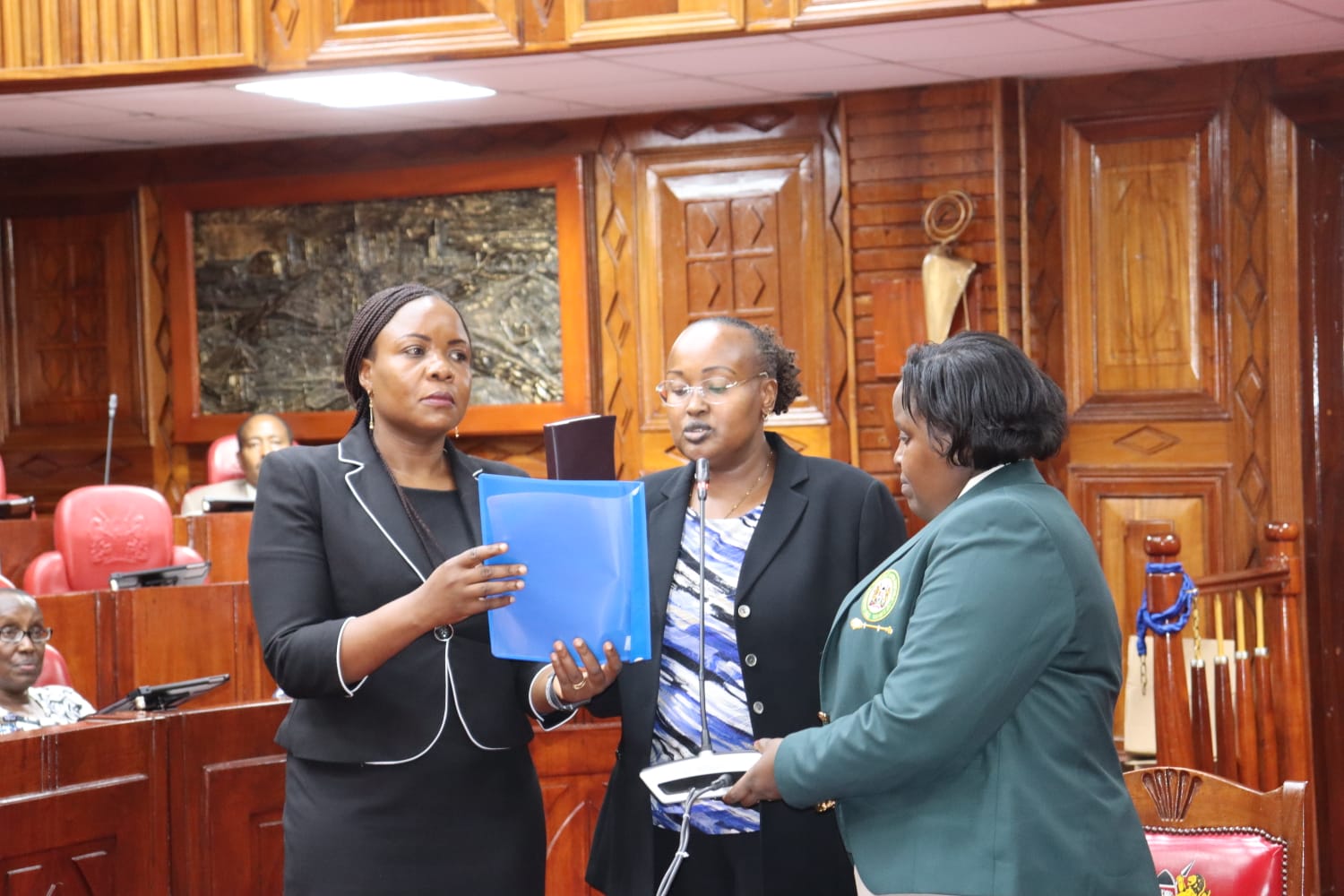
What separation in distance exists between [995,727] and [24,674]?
3.44 m

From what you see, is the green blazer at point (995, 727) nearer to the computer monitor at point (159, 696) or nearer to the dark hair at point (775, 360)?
the dark hair at point (775, 360)

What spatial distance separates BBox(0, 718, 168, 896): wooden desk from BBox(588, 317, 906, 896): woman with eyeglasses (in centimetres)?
121

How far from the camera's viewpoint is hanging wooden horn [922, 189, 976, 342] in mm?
6516

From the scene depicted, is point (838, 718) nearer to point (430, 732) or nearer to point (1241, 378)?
point (430, 732)

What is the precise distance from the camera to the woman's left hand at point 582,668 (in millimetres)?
2225

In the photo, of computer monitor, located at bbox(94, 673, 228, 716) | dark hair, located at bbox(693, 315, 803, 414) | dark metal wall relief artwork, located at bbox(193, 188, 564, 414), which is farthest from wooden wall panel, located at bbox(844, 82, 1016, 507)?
dark hair, located at bbox(693, 315, 803, 414)

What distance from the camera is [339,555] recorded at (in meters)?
2.34

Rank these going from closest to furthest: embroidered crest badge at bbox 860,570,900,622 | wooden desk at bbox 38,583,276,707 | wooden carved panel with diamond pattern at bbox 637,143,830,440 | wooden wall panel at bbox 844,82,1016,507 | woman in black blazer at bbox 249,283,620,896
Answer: embroidered crest badge at bbox 860,570,900,622, woman in black blazer at bbox 249,283,620,896, wooden desk at bbox 38,583,276,707, wooden wall panel at bbox 844,82,1016,507, wooden carved panel with diamond pattern at bbox 637,143,830,440

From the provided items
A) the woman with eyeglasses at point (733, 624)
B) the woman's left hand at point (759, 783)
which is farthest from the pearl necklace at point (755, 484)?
the woman's left hand at point (759, 783)

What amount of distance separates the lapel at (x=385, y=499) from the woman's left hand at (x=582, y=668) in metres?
0.26

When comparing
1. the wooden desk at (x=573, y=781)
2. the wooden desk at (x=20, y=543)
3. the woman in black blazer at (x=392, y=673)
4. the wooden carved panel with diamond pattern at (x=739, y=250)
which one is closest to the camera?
the woman in black blazer at (x=392, y=673)

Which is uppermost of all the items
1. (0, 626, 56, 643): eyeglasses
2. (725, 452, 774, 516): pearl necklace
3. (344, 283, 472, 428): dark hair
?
(344, 283, 472, 428): dark hair

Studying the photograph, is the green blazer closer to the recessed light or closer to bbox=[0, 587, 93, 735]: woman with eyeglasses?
bbox=[0, 587, 93, 735]: woman with eyeglasses

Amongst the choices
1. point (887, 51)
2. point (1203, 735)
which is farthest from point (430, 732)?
point (887, 51)
